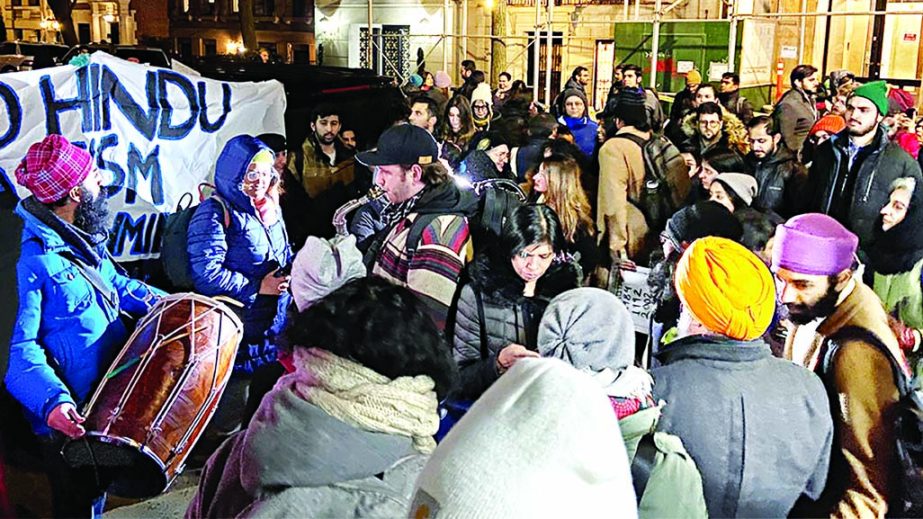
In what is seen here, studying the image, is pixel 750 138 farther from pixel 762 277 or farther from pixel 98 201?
pixel 98 201

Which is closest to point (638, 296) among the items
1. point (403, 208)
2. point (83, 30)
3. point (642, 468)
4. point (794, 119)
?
point (403, 208)

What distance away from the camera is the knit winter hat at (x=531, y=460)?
1.15 m

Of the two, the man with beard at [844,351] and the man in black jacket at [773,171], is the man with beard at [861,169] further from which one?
the man with beard at [844,351]

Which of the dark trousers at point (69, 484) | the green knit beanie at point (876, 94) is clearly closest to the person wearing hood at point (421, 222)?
the dark trousers at point (69, 484)

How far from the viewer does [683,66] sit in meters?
13.5

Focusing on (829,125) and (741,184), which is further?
(829,125)

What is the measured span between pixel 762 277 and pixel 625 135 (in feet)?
8.44

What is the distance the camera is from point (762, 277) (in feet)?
9.01

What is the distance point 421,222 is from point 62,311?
1396 mm

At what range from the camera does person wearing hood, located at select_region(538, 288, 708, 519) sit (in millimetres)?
2314

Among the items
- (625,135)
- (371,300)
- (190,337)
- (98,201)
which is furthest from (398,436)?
(625,135)

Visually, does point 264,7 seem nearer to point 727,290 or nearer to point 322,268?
point 322,268

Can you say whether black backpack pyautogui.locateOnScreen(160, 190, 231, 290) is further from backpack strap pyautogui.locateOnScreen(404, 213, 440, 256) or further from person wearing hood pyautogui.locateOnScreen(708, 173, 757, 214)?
person wearing hood pyautogui.locateOnScreen(708, 173, 757, 214)

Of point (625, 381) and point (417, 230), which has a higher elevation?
point (417, 230)
